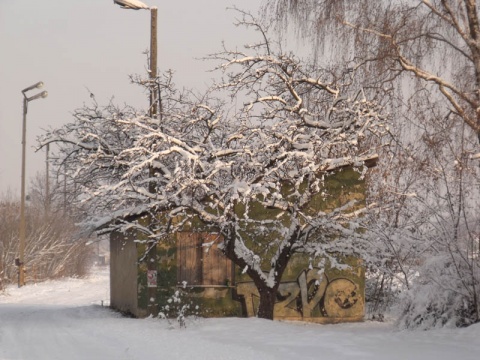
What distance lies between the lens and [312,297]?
19.3 meters

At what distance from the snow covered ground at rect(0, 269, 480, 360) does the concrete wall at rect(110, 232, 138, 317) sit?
5.01 ft

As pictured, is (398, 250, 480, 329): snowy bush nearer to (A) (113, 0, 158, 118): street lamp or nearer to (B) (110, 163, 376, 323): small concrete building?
(B) (110, 163, 376, 323): small concrete building

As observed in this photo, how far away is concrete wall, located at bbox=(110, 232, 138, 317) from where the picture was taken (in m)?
19.8

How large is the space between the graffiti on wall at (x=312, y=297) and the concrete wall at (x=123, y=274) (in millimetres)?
2903

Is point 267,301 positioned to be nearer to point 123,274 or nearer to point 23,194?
point 123,274

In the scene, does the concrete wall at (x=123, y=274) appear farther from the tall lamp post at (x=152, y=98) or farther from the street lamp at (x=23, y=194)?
the street lamp at (x=23, y=194)

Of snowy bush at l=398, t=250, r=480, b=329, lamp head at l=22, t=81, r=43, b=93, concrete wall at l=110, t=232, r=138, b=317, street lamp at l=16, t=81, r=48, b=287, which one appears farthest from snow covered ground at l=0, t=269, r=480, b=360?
lamp head at l=22, t=81, r=43, b=93

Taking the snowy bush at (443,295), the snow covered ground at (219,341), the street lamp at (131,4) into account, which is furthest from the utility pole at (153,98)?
the snowy bush at (443,295)

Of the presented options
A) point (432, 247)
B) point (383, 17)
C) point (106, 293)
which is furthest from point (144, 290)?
point (106, 293)

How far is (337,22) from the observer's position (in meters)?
14.6

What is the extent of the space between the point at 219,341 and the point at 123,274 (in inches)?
332

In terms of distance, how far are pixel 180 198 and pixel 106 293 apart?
16276 millimetres

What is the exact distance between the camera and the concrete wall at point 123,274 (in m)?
19.8

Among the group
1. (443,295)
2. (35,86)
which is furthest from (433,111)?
(35,86)
